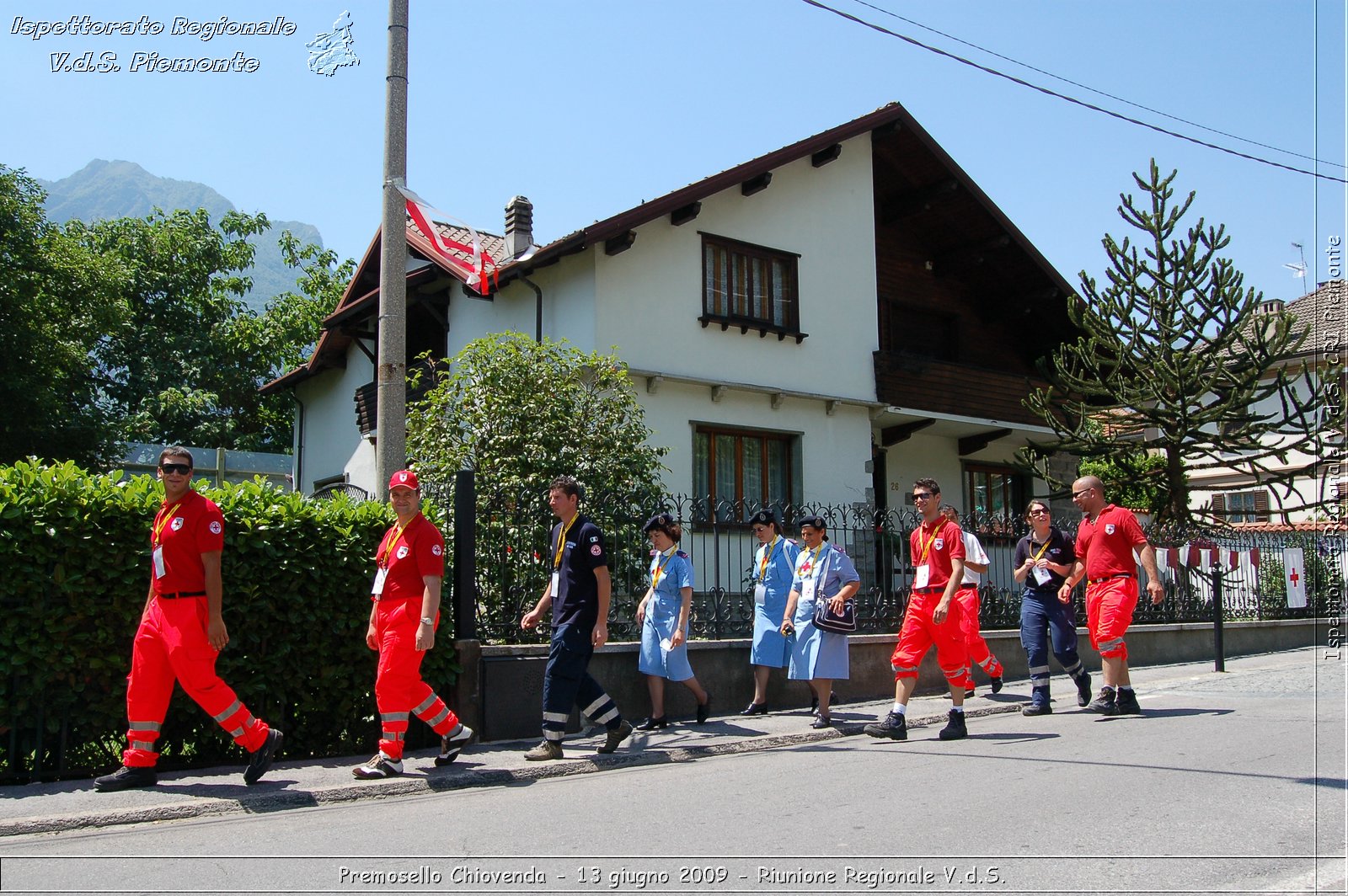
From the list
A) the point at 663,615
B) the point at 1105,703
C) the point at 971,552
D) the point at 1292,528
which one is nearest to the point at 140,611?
the point at 663,615

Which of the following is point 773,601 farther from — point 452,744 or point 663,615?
point 452,744

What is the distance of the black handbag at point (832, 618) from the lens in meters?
9.62

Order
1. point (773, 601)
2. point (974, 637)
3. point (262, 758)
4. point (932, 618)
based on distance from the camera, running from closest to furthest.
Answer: point (262, 758)
point (932, 618)
point (773, 601)
point (974, 637)

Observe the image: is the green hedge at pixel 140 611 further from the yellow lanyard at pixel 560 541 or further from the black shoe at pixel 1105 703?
the black shoe at pixel 1105 703

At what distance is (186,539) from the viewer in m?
6.80

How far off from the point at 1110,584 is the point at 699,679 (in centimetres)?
368

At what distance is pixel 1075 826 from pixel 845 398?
1370 centimetres

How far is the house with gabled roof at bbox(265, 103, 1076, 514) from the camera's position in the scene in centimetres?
1686

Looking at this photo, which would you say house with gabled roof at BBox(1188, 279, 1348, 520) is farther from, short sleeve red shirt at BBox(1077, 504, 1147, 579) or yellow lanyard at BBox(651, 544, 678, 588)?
yellow lanyard at BBox(651, 544, 678, 588)

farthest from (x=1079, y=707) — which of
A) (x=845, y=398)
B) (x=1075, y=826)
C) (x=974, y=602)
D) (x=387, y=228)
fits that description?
(x=845, y=398)

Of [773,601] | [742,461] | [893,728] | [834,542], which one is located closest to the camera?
[893,728]

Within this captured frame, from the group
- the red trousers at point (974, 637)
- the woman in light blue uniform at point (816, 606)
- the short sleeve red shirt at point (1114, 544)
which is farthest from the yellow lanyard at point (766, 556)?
the short sleeve red shirt at point (1114, 544)

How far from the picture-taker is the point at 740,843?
5328 mm

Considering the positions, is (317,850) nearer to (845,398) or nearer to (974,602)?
(974,602)
